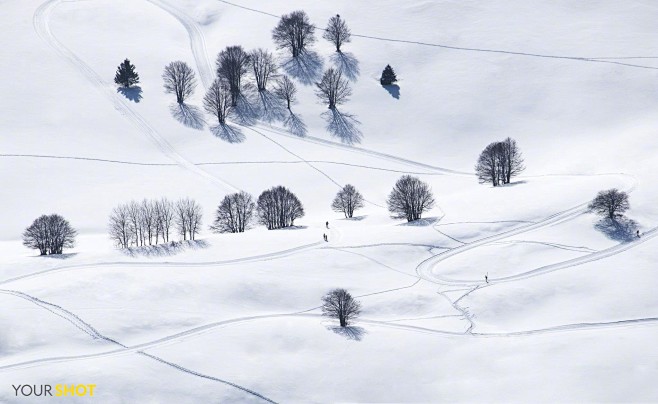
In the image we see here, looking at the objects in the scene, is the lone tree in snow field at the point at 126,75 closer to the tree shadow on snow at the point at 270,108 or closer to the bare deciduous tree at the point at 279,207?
the tree shadow on snow at the point at 270,108

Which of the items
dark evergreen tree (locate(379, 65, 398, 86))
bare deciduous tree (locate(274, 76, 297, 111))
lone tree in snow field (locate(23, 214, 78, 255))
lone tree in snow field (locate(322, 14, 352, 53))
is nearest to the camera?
lone tree in snow field (locate(23, 214, 78, 255))

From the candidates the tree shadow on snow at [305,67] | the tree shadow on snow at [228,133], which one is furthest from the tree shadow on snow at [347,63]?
the tree shadow on snow at [228,133]

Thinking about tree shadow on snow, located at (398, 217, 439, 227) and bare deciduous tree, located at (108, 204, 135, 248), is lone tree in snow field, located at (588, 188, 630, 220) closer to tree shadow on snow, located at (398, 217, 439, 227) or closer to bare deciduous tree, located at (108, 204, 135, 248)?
tree shadow on snow, located at (398, 217, 439, 227)

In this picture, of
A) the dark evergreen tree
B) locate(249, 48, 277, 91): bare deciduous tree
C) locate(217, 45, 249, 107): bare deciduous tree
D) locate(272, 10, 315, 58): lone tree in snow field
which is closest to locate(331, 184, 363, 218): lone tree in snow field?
locate(217, 45, 249, 107): bare deciduous tree

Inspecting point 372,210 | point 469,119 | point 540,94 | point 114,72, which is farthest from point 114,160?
point 540,94

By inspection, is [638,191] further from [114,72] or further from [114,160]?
[114,72]

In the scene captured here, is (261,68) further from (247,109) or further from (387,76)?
(387,76)
